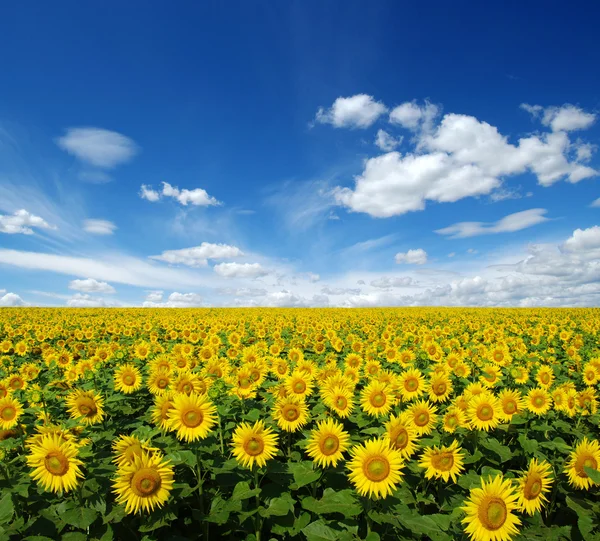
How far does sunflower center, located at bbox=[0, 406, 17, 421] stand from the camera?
5109 mm

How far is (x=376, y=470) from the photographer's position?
3443 mm

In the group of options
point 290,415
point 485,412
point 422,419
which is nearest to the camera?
point 422,419

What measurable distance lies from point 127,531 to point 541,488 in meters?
4.12

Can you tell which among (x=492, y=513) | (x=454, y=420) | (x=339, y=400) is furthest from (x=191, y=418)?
(x=454, y=420)

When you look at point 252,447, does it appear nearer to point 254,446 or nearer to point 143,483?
point 254,446

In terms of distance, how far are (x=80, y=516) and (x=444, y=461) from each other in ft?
11.8

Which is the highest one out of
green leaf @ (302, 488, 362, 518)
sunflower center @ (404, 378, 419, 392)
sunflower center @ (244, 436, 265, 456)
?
sunflower center @ (404, 378, 419, 392)

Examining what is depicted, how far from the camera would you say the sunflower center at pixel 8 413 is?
5109 mm

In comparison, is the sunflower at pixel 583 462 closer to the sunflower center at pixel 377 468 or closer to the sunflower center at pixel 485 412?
the sunflower center at pixel 485 412

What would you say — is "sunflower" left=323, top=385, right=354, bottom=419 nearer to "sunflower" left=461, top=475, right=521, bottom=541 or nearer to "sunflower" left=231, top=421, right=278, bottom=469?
Answer: "sunflower" left=231, top=421, right=278, bottom=469

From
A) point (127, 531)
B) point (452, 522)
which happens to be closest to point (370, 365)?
point (452, 522)

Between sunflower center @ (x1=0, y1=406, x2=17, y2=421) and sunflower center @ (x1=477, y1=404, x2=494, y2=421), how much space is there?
642 cm

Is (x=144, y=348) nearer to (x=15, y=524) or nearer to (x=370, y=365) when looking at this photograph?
(x=370, y=365)

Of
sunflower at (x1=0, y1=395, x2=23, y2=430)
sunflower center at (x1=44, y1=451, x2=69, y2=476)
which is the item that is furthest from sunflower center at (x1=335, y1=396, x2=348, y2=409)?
sunflower at (x1=0, y1=395, x2=23, y2=430)
